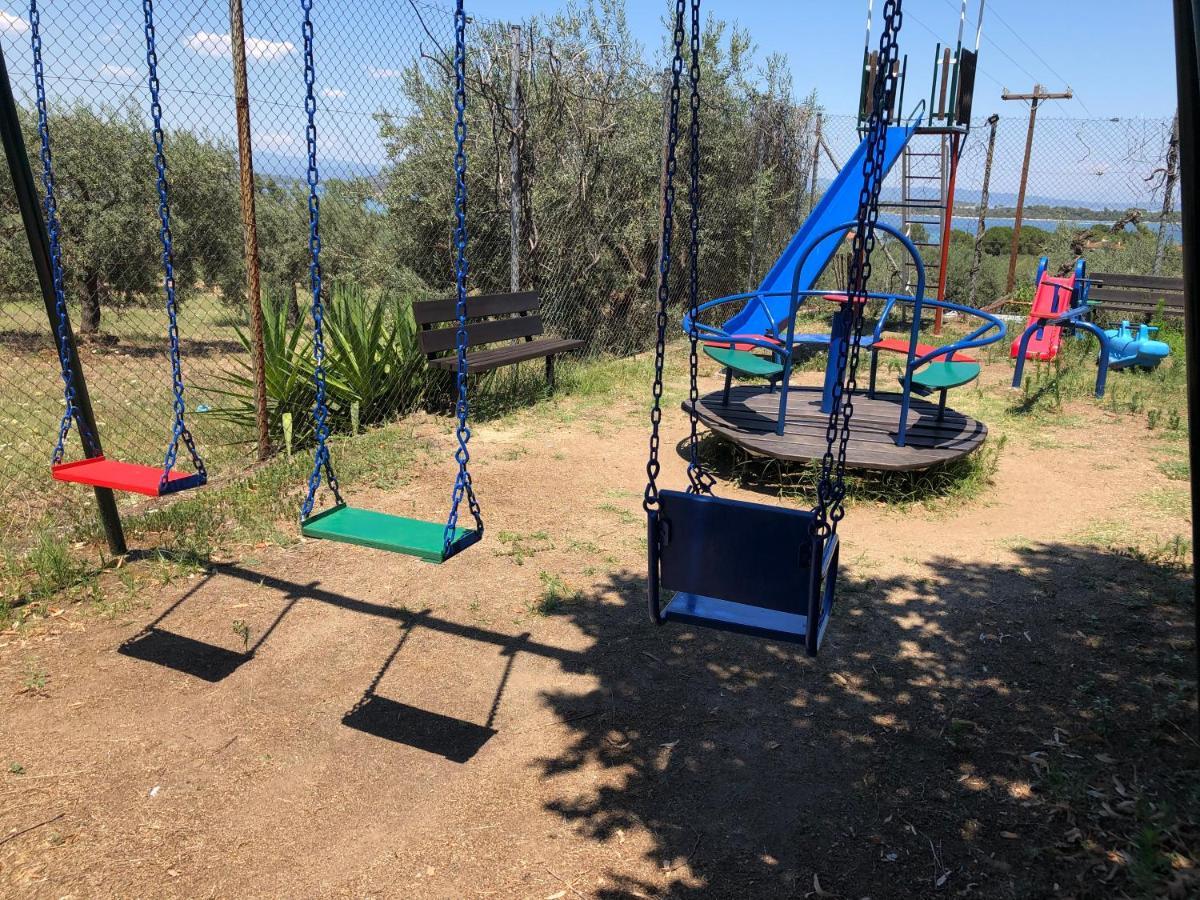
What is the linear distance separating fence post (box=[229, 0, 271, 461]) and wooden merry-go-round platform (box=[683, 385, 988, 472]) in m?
2.69

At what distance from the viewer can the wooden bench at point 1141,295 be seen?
1023 cm

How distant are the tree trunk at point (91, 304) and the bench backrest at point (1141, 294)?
40.8 feet

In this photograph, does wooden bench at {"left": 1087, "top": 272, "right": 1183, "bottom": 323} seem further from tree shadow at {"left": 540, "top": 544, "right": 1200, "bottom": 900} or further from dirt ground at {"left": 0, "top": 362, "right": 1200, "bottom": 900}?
tree shadow at {"left": 540, "top": 544, "right": 1200, "bottom": 900}

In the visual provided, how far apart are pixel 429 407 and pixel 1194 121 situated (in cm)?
584

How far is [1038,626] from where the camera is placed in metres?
3.56

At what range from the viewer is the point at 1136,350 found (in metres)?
8.82

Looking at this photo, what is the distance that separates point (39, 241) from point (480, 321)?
171 inches

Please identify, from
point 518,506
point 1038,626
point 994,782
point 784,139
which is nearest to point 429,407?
point 518,506

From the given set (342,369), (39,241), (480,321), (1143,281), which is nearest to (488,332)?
(480,321)

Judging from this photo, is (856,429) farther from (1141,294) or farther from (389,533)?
(1141,294)

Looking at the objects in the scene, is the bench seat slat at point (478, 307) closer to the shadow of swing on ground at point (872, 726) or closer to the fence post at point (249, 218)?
the fence post at point (249, 218)

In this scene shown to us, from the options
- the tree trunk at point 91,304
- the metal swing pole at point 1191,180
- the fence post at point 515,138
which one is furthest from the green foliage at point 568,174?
the metal swing pole at point 1191,180

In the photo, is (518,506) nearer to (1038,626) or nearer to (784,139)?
(1038,626)

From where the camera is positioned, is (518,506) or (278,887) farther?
(518,506)
